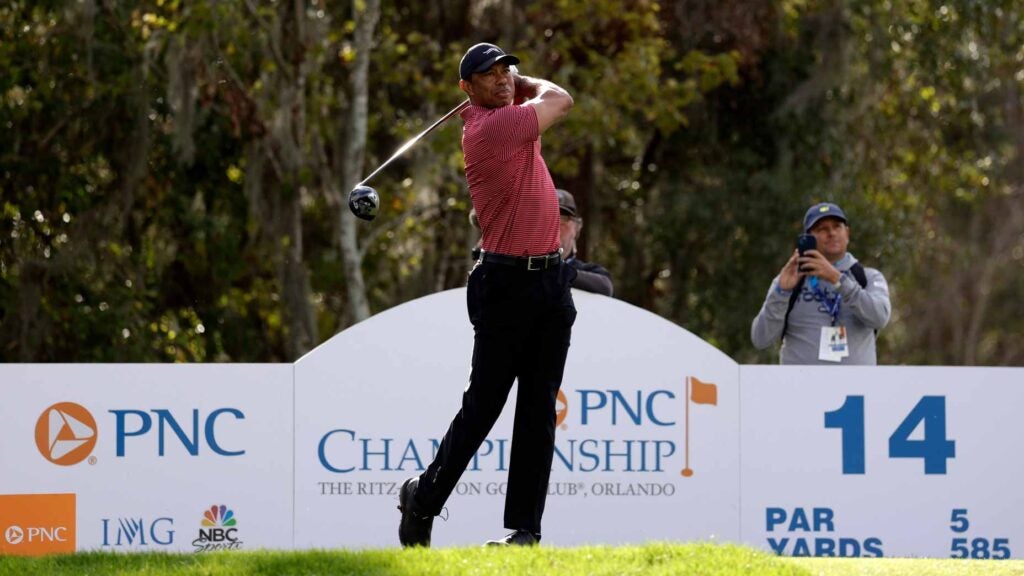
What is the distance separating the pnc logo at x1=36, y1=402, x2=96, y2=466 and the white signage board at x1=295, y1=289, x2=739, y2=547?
917 millimetres

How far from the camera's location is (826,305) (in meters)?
7.99

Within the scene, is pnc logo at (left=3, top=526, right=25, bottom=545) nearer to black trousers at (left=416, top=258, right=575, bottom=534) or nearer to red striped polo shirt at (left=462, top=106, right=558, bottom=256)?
black trousers at (left=416, top=258, right=575, bottom=534)

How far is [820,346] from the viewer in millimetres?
8008

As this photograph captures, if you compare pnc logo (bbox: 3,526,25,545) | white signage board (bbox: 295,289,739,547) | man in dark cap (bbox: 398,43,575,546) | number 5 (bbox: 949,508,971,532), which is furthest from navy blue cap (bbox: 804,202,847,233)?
pnc logo (bbox: 3,526,25,545)

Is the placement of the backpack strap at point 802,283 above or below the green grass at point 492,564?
above

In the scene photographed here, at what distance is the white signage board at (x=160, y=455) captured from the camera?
7.58 m

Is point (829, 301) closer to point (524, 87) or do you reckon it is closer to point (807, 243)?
point (807, 243)

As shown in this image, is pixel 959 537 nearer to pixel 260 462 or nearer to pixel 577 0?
pixel 260 462

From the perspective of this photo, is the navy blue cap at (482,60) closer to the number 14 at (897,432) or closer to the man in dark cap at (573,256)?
the man in dark cap at (573,256)

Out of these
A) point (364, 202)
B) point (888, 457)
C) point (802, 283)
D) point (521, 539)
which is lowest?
point (521, 539)

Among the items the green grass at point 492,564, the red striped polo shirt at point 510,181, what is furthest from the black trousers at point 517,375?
the green grass at point 492,564

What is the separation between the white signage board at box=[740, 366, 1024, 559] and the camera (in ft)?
25.2

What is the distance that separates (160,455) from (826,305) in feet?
10.1

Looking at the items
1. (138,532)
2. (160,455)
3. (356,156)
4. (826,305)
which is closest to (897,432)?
(826,305)
